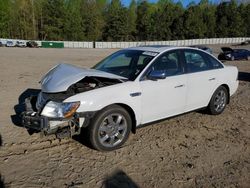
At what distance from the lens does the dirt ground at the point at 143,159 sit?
12.1 ft

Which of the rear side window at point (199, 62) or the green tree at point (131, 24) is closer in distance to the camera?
the rear side window at point (199, 62)

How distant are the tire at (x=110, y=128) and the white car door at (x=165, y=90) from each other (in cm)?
39

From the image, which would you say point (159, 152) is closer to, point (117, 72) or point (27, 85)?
point (117, 72)

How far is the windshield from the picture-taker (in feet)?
16.4

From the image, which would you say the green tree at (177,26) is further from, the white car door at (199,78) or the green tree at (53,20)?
the white car door at (199,78)

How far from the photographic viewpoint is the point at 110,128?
448 centimetres

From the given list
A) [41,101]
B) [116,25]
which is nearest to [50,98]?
[41,101]

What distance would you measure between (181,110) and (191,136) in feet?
1.71

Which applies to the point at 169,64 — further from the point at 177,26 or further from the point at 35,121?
the point at 177,26

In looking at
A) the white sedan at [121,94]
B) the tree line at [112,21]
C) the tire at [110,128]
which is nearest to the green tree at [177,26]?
the tree line at [112,21]

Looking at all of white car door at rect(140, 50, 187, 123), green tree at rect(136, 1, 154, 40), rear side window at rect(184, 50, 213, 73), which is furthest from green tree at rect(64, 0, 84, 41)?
white car door at rect(140, 50, 187, 123)

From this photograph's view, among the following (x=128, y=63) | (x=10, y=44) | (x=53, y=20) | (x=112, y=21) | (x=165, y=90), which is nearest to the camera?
(x=165, y=90)

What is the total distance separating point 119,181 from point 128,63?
2455mm

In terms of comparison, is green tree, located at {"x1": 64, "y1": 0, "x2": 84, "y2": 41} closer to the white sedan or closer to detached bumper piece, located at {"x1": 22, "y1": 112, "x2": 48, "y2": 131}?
the white sedan
